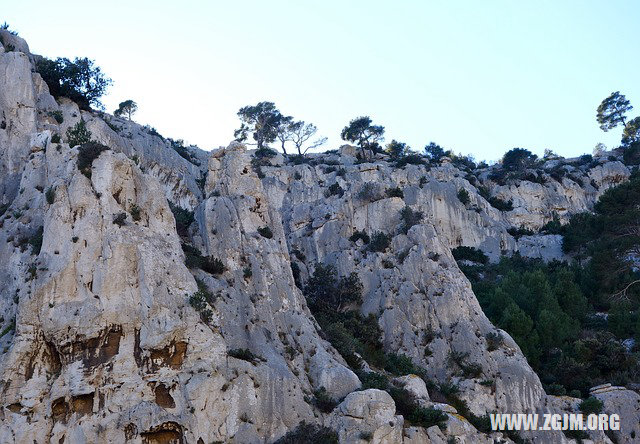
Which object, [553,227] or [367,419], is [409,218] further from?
[553,227]

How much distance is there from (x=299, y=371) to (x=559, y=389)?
1734 cm

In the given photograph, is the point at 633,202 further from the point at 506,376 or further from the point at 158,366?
the point at 158,366

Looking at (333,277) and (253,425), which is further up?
(333,277)

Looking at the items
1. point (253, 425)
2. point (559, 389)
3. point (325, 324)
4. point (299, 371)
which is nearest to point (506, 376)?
point (559, 389)

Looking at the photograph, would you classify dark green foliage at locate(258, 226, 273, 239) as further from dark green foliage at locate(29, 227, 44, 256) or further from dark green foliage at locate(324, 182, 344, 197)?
dark green foliage at locate(324, 182, 344, 197)

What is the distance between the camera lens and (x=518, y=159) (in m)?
96.2

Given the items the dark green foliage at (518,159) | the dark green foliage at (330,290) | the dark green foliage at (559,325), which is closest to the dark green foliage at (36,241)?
the dark green foliage at (330,290)

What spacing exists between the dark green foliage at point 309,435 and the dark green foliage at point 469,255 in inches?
1476

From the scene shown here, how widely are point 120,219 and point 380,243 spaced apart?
23.3 metres

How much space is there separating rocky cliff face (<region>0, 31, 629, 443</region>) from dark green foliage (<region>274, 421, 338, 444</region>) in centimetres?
55

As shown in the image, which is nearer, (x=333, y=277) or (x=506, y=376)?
(x=506, y=376)

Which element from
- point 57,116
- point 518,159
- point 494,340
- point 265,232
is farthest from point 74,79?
point 518,159

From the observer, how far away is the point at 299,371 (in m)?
35.2

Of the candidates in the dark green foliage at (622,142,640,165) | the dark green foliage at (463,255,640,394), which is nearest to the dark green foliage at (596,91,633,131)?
the dark green foliage at (622,142,640,165)
